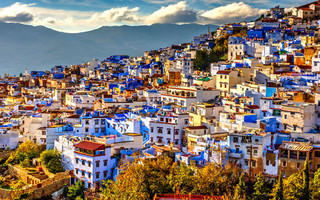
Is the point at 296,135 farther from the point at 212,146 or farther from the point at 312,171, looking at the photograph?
the point at 212,146

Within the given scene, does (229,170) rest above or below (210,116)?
below

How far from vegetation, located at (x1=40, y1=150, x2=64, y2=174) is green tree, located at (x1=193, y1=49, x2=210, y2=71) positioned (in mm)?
29247

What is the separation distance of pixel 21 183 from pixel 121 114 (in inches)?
397

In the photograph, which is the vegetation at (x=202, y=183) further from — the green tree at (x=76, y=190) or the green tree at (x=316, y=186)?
the green tree at (x=76, y=190)

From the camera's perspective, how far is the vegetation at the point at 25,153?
3342 centimetres

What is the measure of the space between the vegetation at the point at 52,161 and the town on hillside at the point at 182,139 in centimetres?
8

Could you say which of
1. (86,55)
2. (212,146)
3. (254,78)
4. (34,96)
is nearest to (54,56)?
(86,55)

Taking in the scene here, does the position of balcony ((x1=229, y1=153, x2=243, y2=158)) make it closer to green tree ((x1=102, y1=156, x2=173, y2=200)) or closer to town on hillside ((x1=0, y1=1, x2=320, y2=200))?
town on hillside ((x1=0, y1=1, x2=320, y2=200))

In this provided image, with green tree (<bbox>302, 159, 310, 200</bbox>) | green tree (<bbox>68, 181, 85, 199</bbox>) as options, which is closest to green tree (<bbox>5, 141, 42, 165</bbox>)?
green tree (<bbox>68, 181, 85, 199</bbox>)

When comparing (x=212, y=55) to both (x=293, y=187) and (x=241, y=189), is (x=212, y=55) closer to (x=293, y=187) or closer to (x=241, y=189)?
(x=241, y=189)

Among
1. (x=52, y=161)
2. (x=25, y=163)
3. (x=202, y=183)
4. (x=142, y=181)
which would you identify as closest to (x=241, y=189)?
(x=202, y=183)

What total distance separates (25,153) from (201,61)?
29420 mm

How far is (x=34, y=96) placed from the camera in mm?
53906

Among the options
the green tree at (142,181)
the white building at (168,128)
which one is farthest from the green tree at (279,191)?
the white building at (168,128)
